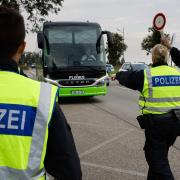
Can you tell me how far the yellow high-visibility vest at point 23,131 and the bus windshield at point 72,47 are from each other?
14.5 metres

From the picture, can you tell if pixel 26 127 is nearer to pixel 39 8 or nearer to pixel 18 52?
pixel 18 52

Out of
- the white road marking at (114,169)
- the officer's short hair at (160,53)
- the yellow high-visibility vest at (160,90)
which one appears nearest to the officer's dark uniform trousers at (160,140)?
the yellow high-visibility vest at (160,90)

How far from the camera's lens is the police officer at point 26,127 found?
205 cm

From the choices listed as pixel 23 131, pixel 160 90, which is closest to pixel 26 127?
pixel 23 131

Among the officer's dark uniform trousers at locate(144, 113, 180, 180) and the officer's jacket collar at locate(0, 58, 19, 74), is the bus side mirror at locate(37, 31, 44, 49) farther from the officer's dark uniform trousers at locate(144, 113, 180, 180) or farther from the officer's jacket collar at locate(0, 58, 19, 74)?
the officer's jacket collar at locate(0, 58, 19, 74)

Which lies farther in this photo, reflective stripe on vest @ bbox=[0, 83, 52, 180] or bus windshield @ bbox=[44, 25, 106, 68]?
bus windshield @ bbox=[44, 25, 106, 68]

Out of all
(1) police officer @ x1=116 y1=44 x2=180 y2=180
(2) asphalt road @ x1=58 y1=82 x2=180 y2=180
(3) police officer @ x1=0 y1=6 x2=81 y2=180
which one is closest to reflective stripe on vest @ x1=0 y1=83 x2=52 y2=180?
(3) police officer @ x1=0 y1=6 x2=81 y2=180

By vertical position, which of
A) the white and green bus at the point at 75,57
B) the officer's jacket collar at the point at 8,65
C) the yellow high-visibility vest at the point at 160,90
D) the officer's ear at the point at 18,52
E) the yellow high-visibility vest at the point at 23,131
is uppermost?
the officer's ear at the point at 18,52

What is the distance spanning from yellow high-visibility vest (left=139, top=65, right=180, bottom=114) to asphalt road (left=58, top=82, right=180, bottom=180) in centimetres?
147

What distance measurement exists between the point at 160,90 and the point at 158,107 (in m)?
0.19

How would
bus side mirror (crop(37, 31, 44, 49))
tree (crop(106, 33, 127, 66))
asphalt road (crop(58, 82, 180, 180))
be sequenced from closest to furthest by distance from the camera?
asphalt road (crop(58, 82, 180, 180)) → bus side mirror (crop(37, 31, 44, 49)) → tree (crop(106, 33, 127, 66))

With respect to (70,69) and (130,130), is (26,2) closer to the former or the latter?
(70,69)

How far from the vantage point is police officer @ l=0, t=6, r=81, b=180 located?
6.72 ft

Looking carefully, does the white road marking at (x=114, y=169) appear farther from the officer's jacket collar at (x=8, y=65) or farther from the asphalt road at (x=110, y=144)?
the officer's jacket collar at (x=8, y=65)
